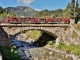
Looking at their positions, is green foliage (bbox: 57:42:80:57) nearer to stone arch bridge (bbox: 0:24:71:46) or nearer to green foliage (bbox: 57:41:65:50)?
green foliage (bbox: 57:41:65:50)

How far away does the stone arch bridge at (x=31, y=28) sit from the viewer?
152ft

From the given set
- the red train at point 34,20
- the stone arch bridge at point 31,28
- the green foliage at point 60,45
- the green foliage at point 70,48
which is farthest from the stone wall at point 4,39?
the green foliage at point 70,48

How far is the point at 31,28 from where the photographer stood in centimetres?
4766

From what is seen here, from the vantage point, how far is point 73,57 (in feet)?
131

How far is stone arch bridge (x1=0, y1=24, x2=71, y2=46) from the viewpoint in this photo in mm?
46344

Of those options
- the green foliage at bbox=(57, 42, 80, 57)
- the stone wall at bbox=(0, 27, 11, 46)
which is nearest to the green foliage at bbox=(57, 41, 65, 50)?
the green foliage at bbox=(57, 42, 80, 57)

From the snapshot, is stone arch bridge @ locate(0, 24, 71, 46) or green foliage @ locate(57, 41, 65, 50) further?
green foliage @ locate(57, 41, 65, 50)

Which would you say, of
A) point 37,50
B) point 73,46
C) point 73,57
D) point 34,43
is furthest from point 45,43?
point 73,57

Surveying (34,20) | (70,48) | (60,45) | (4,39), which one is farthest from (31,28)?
(70,48)

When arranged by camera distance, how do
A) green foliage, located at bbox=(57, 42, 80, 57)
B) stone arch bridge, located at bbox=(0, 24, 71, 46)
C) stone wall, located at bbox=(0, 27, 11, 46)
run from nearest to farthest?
green foliage, located at bbox=(57, 42, 80, 57) → stone wall, located at bbox=(0, 27, 11, 46) → stone arch bridge, located at bbox=(0, 24, 71, 46)

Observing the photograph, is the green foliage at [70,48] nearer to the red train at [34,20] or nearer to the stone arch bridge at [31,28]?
the stone arch bridge at [31,28]

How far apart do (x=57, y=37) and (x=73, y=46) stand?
640 centimetres

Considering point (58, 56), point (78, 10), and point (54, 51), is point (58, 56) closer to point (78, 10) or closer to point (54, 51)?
point (54, 51)

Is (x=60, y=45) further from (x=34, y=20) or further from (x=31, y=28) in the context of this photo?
(x=34, y=20)
